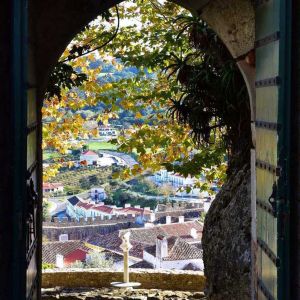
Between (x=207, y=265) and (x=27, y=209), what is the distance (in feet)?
15.1

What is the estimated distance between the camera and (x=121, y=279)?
1068cm

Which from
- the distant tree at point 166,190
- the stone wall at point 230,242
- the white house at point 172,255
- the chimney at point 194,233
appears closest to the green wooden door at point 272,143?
the stone wall at point 230,242

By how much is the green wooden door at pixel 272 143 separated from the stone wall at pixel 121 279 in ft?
19.6

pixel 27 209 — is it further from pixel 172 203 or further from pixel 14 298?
pixel 172 203

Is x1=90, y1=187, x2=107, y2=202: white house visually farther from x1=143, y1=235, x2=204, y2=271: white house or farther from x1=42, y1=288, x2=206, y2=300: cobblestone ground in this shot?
x1=42, y1=288, x2=206, y2=300: cobblestone ground

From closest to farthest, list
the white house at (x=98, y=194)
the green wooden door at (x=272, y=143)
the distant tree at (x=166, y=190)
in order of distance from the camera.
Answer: the green wooden door at (x=272, y=143)
the distant tree at (x=166, y=190)
the white house at (x=98, y=194)

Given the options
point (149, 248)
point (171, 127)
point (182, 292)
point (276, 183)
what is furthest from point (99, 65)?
point (276, 183)

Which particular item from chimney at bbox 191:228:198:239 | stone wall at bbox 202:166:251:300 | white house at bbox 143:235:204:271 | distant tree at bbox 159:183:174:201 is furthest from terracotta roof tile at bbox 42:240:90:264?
stone wall at bbox 202:166:251:300

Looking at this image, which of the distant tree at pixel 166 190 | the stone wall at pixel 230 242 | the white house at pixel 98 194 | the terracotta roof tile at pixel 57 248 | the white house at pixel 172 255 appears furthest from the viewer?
the white house at pixel 98 194

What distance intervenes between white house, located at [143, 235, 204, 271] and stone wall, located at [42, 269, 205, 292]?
4932mm

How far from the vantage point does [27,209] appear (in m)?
3.51

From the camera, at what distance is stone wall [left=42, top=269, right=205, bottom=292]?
10.5 meters

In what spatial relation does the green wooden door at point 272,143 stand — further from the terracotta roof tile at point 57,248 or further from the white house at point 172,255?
the terracotta roof tile at point 57,248

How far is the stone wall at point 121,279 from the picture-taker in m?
10.5
